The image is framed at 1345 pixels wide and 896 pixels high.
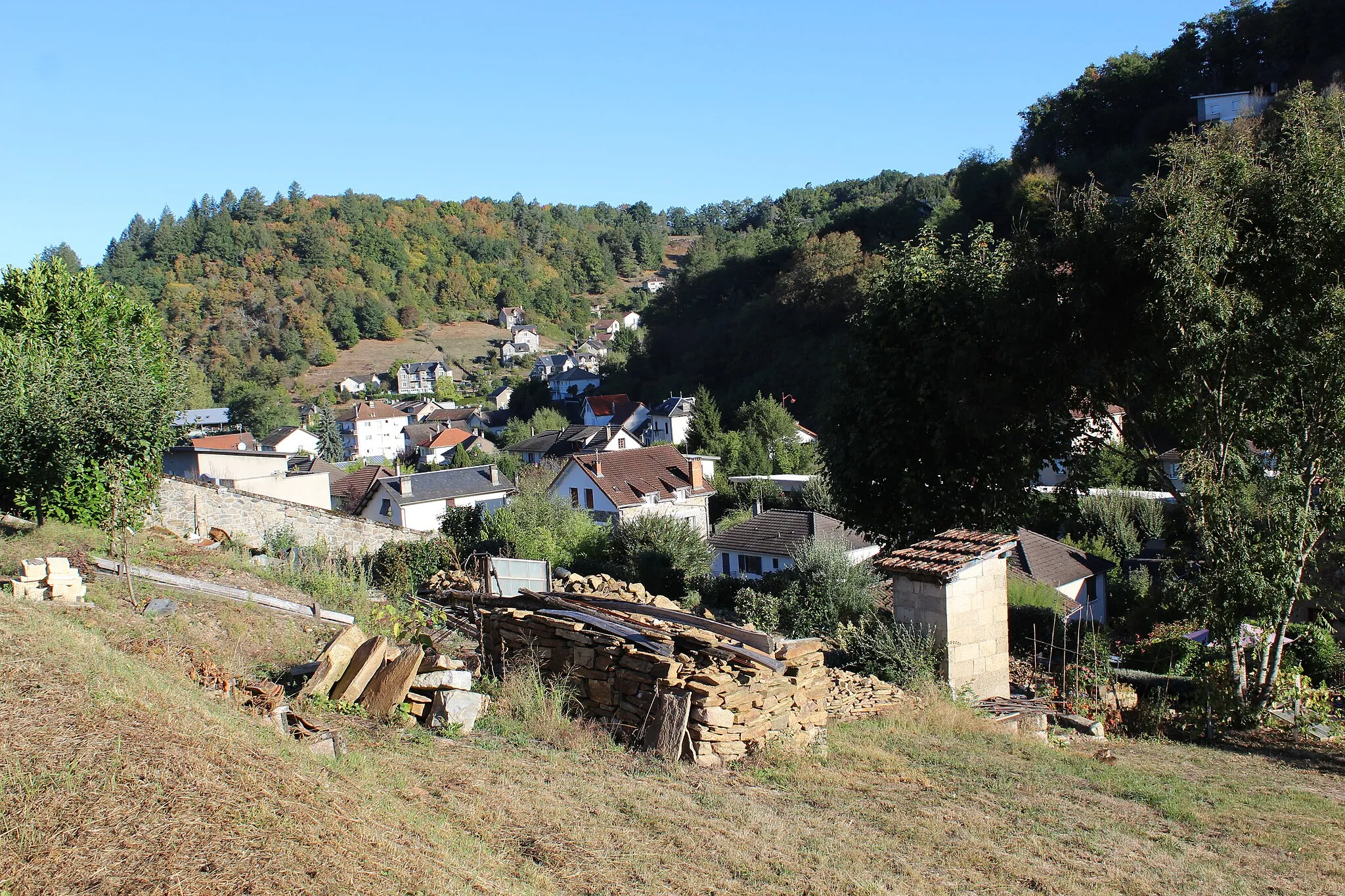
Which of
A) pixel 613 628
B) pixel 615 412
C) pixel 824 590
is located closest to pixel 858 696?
pixel 613 628

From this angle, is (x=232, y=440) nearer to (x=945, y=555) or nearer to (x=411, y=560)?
(x=411, y=560)

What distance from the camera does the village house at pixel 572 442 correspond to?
5312cm

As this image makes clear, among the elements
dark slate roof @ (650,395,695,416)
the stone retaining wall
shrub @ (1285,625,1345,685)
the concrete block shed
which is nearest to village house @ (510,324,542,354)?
dark slate roof @ (650,395,695,416)

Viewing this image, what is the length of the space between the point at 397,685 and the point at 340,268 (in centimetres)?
13571

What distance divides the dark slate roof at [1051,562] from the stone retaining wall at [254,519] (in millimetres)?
15828

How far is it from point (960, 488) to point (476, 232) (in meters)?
Answer: 151

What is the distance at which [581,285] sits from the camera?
6196 inches

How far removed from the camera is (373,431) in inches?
3344

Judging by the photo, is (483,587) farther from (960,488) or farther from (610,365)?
(610,365)

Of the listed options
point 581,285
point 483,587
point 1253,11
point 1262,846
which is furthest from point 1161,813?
point 581,285

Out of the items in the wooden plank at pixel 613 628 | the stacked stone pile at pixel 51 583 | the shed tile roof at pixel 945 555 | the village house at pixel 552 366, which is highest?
the village house at pixel 552 366

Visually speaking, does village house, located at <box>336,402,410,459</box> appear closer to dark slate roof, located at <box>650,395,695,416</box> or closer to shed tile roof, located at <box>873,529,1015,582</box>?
dark slate roof, located at <box>650,395,695,416</box>

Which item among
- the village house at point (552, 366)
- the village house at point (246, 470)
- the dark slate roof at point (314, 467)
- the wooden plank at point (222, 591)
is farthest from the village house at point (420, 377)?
the wooden plank at point (222, 591)

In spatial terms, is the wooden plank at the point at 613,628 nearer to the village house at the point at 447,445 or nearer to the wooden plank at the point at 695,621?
the wooden plank at the point at 695,621
